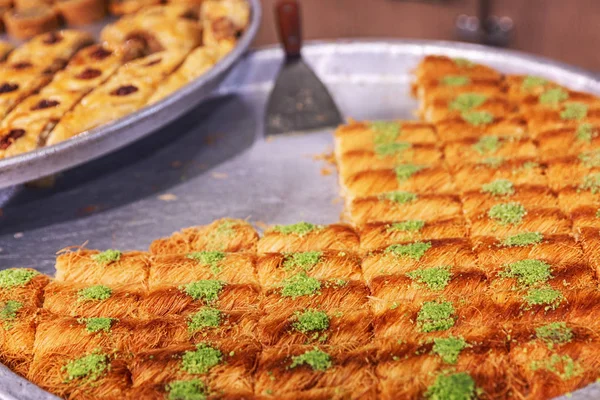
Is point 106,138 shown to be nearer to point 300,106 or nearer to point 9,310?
point 9,310

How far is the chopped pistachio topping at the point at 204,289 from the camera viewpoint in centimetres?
381

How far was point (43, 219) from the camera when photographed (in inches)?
197

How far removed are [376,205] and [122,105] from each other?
223 centimetres

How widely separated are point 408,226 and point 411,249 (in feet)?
0.99

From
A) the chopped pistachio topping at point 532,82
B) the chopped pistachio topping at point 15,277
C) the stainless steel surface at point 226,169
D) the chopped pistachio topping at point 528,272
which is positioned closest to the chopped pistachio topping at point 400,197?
the stainless steel surface at point 226,169

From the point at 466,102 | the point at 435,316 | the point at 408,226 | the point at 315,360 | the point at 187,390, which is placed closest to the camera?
the point at 187,390

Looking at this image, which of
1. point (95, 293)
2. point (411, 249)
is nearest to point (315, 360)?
point (411, 249)

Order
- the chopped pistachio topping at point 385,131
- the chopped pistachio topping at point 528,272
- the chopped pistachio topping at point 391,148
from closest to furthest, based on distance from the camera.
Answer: the chopped pistachio topping at point 528,272 < the chopped pistachio topping at point 391,148 < the chopped pistachio topping at point 385,131

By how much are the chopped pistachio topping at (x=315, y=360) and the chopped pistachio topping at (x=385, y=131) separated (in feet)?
7.97

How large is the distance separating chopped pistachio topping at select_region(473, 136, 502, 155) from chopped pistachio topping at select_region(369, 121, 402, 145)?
672 millimetres

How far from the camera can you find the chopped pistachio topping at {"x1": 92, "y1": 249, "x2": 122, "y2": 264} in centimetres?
421

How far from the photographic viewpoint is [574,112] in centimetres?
536

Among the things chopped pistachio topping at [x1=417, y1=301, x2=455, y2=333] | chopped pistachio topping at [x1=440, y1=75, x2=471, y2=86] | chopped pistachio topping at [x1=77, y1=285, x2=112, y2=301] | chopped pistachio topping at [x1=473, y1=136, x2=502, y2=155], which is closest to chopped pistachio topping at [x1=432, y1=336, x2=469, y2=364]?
chopped pistachio topping at [x1=417, y1=301, x2=455, y2=333]

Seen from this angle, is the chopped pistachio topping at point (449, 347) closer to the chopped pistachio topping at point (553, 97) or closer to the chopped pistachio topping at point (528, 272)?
the chopped pistachio topping at point (528, 272)
